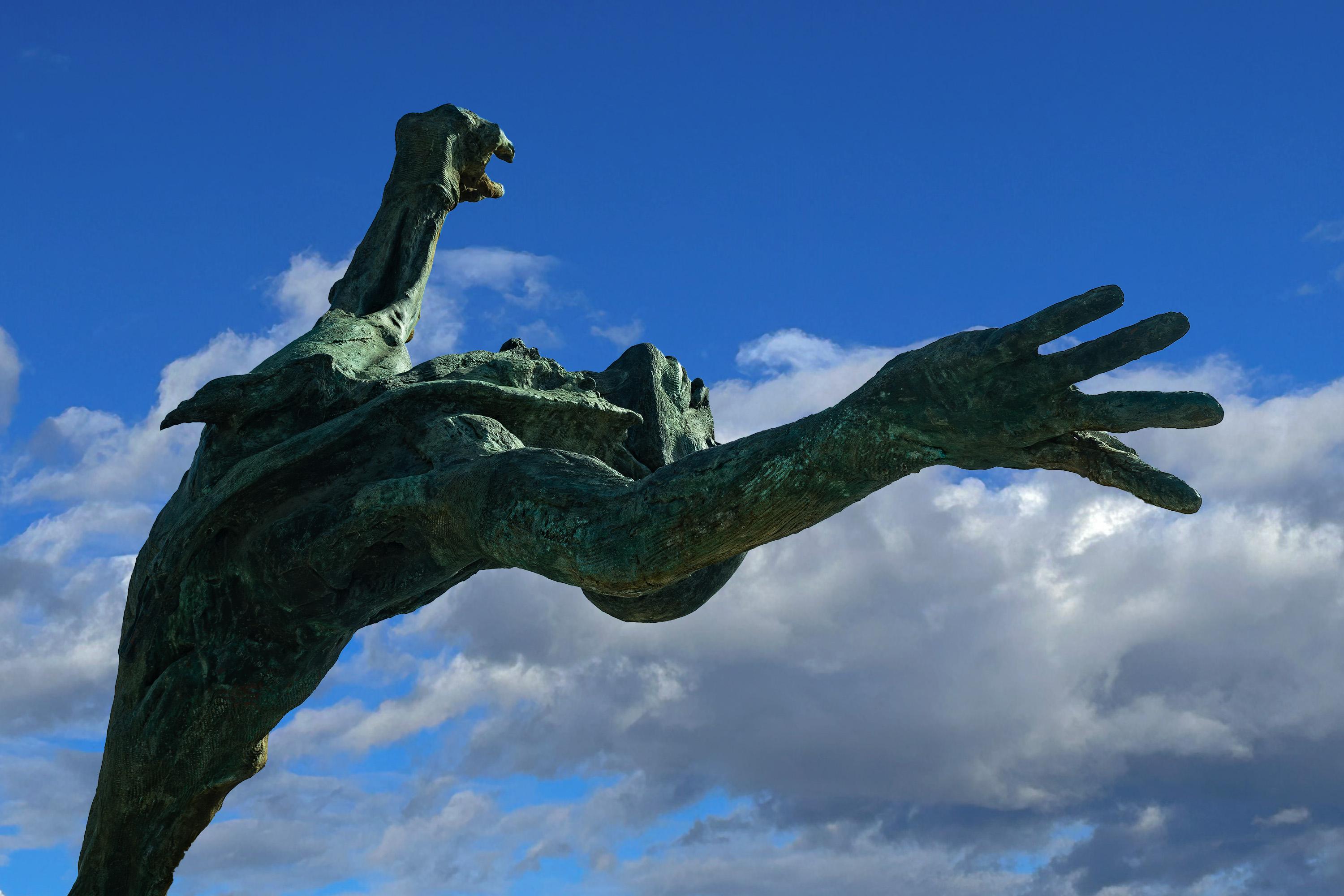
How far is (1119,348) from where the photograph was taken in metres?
4.99

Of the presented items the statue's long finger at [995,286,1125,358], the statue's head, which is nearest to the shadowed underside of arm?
the statue's long finger at [995,286,1125,358]

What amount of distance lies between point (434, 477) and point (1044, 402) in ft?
8.99

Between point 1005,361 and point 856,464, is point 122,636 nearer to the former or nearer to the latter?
point 856,464

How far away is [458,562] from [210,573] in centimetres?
127

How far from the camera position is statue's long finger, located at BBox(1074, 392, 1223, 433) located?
489cm

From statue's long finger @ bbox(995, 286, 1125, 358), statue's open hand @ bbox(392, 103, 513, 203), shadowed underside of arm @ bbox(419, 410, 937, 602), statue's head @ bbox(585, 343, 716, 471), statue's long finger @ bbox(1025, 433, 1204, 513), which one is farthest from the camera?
statue's open hand @ bbox(392, 103, 513, 203)

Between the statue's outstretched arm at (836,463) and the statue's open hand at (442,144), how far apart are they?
301cm

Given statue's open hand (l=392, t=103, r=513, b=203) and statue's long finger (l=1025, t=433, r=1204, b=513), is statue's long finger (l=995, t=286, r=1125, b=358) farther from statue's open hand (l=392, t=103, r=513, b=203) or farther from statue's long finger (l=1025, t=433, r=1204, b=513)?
statue's open hand (l=392, t=103, r=513, b=203)

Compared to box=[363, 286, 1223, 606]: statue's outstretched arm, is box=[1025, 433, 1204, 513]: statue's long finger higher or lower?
lower

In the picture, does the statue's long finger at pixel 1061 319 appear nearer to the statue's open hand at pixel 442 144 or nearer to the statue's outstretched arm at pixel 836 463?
the statue's outstretched arm at pixel 836 463

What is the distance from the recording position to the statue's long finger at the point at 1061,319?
5.01 metres

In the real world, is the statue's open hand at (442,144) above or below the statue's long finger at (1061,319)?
above

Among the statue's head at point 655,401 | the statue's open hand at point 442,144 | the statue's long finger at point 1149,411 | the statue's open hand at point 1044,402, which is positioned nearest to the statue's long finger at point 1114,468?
the statue's open hand at point 1044,402

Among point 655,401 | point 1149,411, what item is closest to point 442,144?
point 655,401
